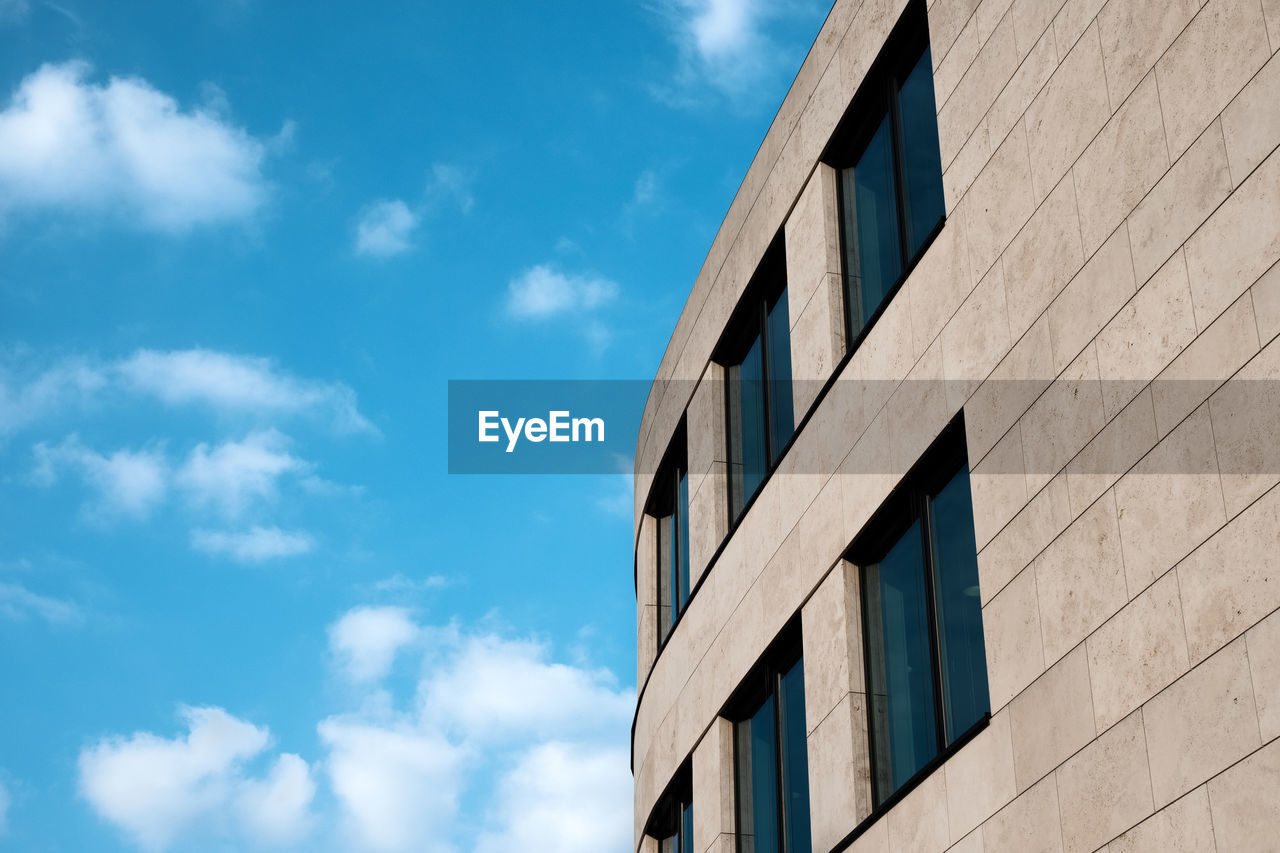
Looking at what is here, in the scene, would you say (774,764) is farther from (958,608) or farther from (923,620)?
(958,608)

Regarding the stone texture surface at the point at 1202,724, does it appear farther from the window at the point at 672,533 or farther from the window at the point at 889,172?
the window at the point at 672,533

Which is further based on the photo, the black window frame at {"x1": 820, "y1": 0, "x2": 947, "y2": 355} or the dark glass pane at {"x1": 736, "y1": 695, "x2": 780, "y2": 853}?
the dark glass pane at {"x1": 736, "y1": 695, "x2": 780, "y2": 853}

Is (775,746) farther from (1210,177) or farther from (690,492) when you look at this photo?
(1210,177)

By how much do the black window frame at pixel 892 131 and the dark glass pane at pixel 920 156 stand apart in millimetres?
69

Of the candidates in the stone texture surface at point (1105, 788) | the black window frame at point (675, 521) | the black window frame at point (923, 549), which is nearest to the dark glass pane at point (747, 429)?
the black window frame at point (675, 521)

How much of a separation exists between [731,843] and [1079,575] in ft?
29.1

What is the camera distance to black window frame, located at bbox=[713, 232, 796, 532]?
19.1 m

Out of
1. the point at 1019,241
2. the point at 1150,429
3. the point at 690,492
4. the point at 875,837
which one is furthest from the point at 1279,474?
the point at 690,492

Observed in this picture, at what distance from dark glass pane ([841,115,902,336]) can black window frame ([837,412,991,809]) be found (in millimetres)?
2470

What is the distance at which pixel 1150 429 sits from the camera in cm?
1066

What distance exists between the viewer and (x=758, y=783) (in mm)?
18531

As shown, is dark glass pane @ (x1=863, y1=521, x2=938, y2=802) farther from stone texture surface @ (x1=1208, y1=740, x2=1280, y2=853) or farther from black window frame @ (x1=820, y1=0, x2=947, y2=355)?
stone texture surface @ (x1=1208, y1=740, x2=1280, y2=853)

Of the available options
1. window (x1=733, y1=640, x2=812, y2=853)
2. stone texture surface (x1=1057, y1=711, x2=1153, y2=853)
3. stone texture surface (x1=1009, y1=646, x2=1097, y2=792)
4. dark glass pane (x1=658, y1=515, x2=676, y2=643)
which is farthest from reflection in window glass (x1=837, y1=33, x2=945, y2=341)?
dark glass pane (x1=658, y1=515, x2=676, y2=643)

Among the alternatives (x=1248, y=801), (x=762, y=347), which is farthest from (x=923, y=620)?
(x=762, y=347)
